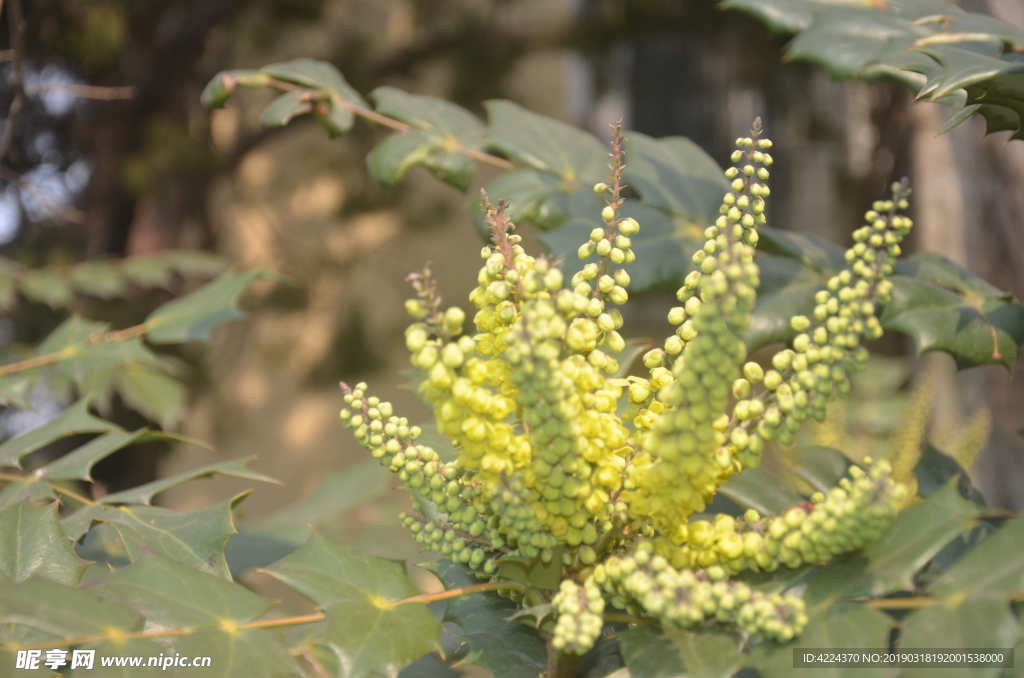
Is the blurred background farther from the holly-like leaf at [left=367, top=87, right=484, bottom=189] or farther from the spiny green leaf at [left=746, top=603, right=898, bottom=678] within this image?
the spiny green leaf at [left=746, top=603, right=898, bottom=678]

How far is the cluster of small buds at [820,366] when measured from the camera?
465 millimetres

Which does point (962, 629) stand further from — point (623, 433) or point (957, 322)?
point (957, 322)

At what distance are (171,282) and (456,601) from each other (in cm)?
226

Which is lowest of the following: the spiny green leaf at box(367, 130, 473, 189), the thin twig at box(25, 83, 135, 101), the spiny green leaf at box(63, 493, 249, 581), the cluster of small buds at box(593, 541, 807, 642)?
the spiny green leaf at box(63, 493, 249, 581)

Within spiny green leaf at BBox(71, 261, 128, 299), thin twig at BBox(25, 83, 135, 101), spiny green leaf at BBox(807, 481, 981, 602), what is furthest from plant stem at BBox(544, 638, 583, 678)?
spiny green leaf at BBox(71, 261, 128, 299)

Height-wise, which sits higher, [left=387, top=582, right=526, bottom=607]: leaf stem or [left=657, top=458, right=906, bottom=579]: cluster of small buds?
[left=657, top=458, right=906, bottom=579]: cluster of small buds

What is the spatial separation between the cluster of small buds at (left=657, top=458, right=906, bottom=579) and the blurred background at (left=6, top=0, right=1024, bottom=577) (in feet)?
4.10

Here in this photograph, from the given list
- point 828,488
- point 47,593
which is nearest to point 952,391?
point 828,488

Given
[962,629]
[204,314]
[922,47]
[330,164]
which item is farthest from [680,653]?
[330,164]

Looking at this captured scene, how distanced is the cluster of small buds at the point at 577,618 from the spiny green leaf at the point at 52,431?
1.88 feet

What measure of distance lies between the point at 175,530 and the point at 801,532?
531 millimetres

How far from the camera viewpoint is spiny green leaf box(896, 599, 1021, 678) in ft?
1.27

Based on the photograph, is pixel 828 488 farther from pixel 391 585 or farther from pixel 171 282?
pixel 171 282

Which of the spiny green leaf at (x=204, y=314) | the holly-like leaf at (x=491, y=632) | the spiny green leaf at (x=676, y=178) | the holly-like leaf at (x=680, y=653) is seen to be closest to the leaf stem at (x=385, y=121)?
the spiny green leaf at (x=676, y=178)
